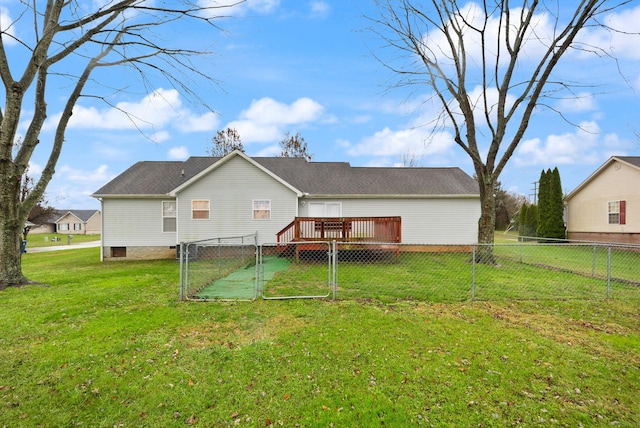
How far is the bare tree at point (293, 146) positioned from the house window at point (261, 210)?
60.7ft

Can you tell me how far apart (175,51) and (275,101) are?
13051 millimetres

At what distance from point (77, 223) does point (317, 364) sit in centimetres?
7479

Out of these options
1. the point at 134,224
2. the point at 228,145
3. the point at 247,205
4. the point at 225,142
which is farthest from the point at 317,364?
the point at 225,142

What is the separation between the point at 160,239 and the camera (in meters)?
14.9

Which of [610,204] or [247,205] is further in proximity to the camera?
[610,204]

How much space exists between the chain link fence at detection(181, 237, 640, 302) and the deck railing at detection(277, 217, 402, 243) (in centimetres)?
46

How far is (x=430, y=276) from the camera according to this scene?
9.30 meters

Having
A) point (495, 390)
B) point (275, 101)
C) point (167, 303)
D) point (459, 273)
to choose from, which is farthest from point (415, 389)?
point (275, 101)

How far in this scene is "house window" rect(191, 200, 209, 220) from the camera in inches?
570

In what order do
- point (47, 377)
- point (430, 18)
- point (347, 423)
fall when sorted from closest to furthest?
point (347, 423) < point (47, 377) < point (430, 18)

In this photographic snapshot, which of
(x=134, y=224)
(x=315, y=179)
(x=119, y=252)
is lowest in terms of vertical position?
(x=119, y=252)

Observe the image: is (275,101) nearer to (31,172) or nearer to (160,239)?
(160,239)

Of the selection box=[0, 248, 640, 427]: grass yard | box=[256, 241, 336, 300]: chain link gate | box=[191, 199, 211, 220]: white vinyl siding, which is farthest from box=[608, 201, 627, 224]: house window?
box=[191, 199, 211, 220]: white vinyl siding

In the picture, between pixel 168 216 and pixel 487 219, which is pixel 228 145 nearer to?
pixel 168 216
